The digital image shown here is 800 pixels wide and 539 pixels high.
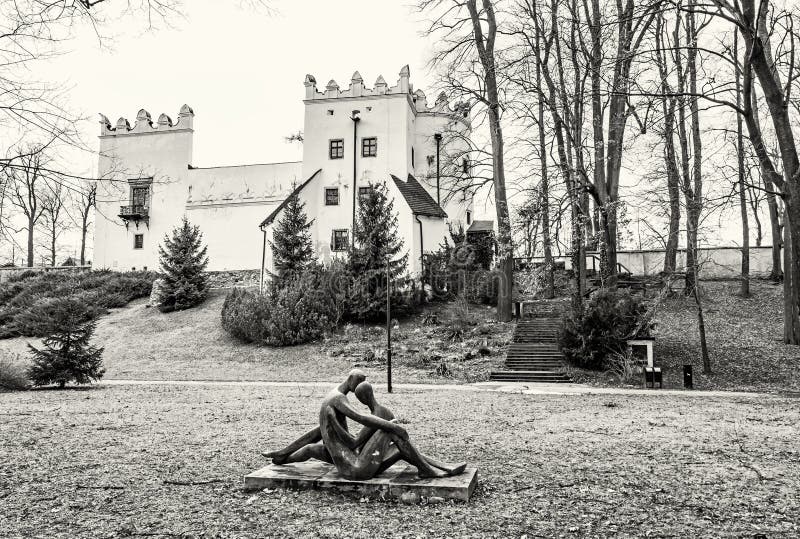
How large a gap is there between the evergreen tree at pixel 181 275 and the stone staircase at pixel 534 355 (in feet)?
58.7

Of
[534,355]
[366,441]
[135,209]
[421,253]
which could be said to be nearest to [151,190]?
[135,209]

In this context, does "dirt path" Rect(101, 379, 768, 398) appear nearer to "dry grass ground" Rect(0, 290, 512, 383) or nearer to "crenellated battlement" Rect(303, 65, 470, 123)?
"dry grass ground" Rect(0, 290, 512, 383)

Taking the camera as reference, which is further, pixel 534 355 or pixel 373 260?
pixel 373 260

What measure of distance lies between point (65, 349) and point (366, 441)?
12910 mm

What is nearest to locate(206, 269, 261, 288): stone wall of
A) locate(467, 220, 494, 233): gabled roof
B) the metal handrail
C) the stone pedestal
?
the metal handrail

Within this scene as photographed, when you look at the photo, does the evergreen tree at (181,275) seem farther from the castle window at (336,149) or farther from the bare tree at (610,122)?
the bare tree at (610,122)

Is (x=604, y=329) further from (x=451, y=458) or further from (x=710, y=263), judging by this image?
(x=710, y=263)

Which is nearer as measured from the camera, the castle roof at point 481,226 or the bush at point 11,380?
the bush at point 11,380

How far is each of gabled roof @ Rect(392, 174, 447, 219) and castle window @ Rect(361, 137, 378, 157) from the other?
6.64 ft

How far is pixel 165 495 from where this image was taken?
229 inches

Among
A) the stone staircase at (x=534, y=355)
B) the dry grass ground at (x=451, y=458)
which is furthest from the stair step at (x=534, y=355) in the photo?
the dry grass ground at (x=451, y=458)

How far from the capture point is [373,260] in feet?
93.5

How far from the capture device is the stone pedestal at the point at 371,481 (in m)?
5.53

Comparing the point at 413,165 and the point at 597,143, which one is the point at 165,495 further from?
Result: the point at 413,165
